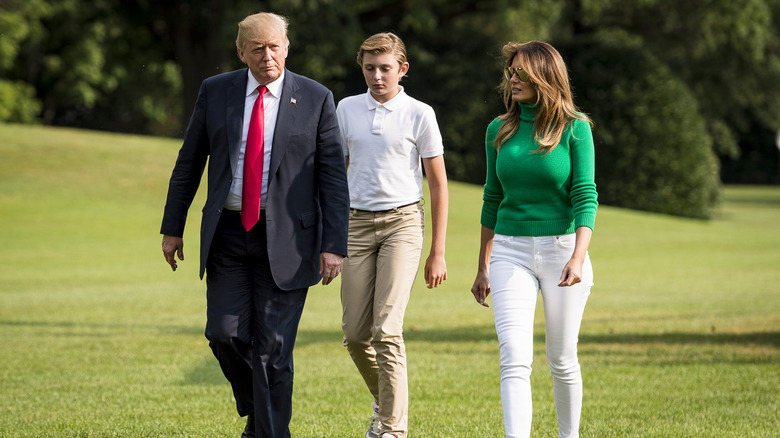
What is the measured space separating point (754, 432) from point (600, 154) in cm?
2563

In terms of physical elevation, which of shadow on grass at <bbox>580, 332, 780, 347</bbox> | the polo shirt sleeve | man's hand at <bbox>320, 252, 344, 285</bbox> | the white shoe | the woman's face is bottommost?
shadow on grass at <bbox>580, 332, 780, 347</bbox>

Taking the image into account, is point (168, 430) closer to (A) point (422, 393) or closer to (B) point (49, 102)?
(A) point (422, 393)

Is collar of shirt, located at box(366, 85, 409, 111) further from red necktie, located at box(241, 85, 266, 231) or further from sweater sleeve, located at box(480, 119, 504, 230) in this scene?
red necktie, located at box(241, 85, 266, 231)

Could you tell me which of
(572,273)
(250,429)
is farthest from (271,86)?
(250,429)

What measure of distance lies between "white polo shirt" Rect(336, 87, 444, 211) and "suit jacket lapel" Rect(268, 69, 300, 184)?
787mm

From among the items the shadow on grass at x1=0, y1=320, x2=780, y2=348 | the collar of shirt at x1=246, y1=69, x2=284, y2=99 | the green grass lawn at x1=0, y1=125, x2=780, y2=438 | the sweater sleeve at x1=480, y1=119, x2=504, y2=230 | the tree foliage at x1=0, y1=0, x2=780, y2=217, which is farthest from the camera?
the tree foliage at x1=0, y1=0, x2=780, y2=217

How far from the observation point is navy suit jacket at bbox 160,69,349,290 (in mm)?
4520

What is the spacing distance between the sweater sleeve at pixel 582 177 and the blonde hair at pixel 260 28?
55.5 inches

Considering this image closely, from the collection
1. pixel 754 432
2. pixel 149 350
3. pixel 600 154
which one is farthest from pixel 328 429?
pixel 600 154

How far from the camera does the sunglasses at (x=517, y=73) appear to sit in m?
4.50

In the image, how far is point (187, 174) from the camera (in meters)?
4.61

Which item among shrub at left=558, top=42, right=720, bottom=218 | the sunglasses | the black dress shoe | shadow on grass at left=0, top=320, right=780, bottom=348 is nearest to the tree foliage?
shrub at left=558, top=42, right=720, bottom=218

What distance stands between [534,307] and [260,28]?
68.7 inches

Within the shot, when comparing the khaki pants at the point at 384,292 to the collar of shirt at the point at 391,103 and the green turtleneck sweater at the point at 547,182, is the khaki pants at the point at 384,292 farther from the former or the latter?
the green turtleneck sweater at the point at 547,182
